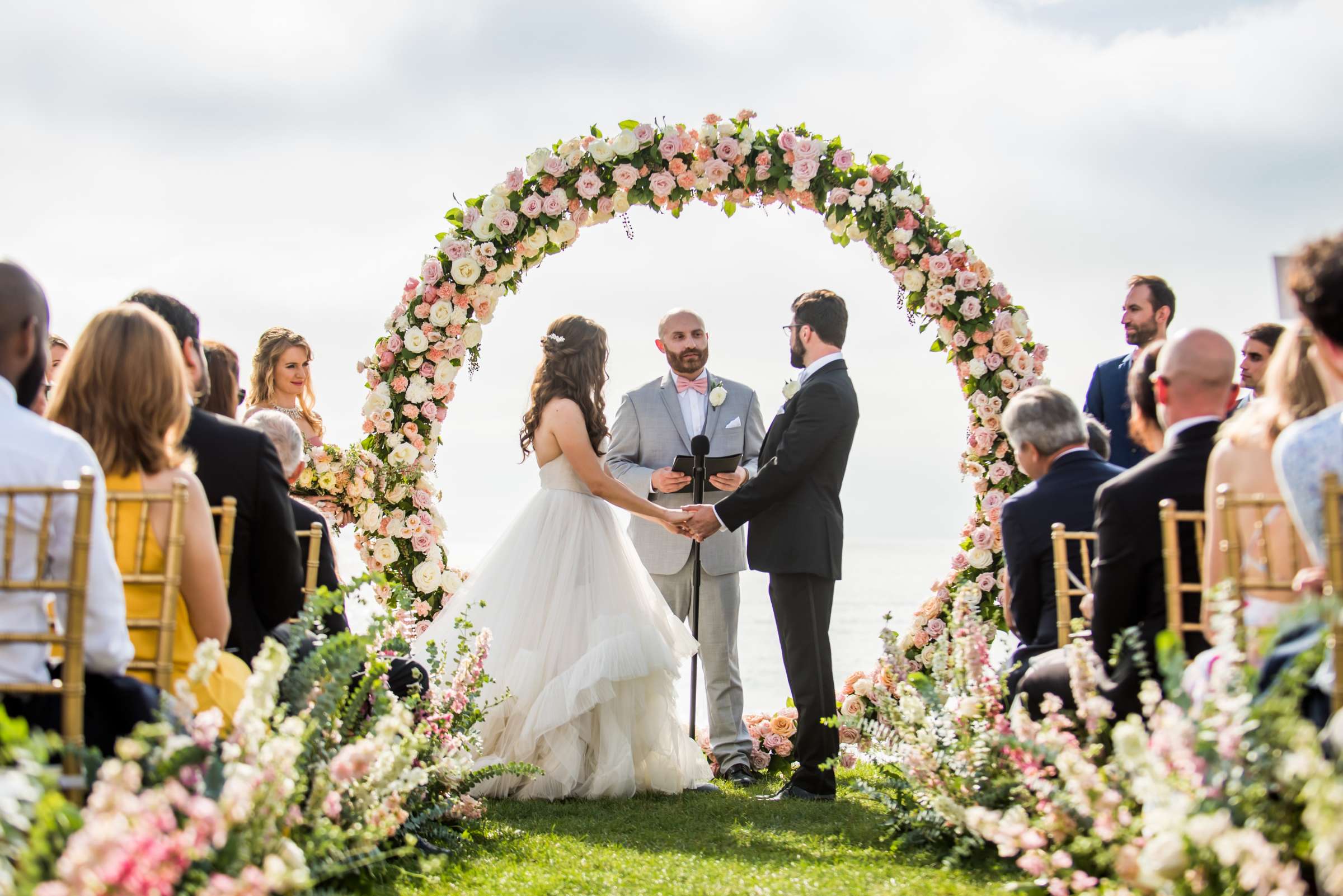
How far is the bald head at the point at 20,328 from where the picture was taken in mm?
2543

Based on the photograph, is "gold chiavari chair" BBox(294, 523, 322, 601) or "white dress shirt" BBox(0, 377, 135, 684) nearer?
"white dress shirt" BBox(0, 377, 135, 684)

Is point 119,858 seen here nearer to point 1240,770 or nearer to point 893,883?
point 1240,770

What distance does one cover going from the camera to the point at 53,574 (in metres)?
2.57

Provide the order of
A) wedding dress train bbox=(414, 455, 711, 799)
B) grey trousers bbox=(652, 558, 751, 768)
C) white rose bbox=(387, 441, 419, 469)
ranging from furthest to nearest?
white rose bbox=(387, 441, 419, 469), grey trousers bbox=(652, 558, 751, 768), wedding dress train bbox=(414, 455, 711, 799)

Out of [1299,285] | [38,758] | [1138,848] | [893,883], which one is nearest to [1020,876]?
[893,883]

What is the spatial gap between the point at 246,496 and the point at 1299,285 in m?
2.59

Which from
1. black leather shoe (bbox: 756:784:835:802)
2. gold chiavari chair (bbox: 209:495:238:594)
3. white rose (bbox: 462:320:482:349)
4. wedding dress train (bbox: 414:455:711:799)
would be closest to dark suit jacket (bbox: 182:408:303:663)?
gold chiavari chair (bbox: 209:495:238:594)

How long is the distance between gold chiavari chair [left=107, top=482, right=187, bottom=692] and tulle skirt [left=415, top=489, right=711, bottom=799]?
246cm

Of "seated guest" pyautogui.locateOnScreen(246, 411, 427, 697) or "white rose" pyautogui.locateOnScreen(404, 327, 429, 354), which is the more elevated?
"white rose" pyautogui.locateOnScreen(404, 327, 429, 354)

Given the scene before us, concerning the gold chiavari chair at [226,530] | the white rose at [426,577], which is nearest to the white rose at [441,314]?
the white rose at [426,577]

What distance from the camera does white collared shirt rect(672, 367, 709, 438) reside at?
654cm

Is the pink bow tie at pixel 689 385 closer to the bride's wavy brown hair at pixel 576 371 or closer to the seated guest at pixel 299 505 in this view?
the bride's wavy brown hair at pixel 576 371

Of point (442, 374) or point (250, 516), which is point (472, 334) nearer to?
point (442, 374)

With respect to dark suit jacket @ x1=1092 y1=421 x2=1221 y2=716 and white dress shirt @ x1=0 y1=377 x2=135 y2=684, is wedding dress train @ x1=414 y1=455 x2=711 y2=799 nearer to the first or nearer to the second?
dark suit jacket @ x1=1092 y1=421 x2=1221 y2=716
